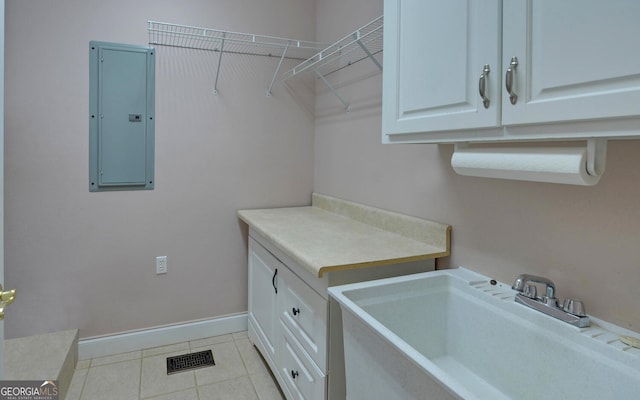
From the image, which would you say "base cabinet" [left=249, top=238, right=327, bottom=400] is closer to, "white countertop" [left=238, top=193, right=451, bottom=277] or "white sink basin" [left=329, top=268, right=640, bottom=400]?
"white countertop" [left=238, top=193, right=451, bottom=277]

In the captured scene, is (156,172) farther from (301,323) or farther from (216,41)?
(301,323)

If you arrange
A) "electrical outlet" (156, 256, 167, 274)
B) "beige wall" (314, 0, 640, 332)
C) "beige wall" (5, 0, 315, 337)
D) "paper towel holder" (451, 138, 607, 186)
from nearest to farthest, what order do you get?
"paper towel holder" (451, 138, 607, 186)
"beige wall" (314, 0, 640, 332)
"beige wall" (5, 0, 315, 337)
"electrical outlet" (156, 256, 167, 274)

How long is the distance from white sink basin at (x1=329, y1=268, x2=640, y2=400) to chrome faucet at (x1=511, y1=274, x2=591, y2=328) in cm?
2

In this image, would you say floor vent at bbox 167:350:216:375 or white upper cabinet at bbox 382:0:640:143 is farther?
floor vent at bbox 167:350:216:375

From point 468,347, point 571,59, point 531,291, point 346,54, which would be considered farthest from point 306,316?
point 346,54

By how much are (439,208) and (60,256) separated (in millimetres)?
2120

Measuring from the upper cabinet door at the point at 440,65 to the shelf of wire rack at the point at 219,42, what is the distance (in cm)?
97

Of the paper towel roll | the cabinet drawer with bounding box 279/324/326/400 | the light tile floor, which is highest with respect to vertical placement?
the paper towel roll

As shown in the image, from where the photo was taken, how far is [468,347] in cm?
128

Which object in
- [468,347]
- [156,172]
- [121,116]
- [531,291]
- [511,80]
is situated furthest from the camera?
[156,172]

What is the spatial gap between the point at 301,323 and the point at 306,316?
0.07 metres

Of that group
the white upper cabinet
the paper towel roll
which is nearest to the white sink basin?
the paper towel roll

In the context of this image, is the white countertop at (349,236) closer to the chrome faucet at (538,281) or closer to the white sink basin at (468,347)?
the white sink basin at (468,347)

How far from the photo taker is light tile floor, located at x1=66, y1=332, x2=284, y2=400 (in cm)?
193
